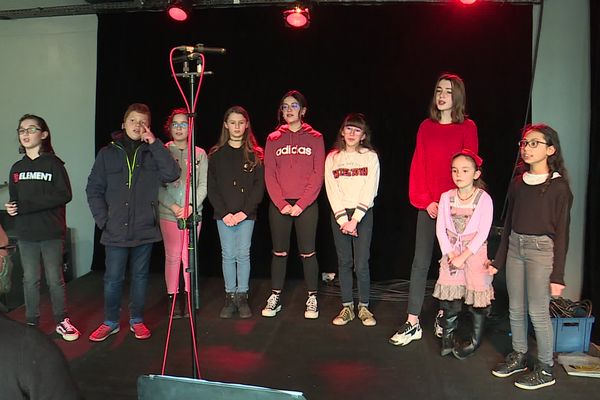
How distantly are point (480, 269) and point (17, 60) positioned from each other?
417 cm

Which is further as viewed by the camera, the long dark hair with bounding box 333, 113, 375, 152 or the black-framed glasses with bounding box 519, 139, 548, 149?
the long dark hair with bounding box 333, 113, 375, 152

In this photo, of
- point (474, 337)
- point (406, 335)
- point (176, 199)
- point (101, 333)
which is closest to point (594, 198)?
point (474, 337)

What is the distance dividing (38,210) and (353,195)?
180 centimetres

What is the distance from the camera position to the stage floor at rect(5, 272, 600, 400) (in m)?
2.69

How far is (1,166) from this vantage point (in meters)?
5.03

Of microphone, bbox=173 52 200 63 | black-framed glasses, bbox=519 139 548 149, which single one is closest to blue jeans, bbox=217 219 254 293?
microphone, bbox=173 52 200 63

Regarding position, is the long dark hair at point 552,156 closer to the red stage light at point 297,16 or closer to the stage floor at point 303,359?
the stage floor at point 303,359

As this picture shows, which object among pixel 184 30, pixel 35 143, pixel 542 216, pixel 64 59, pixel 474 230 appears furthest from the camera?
pixel 64 59

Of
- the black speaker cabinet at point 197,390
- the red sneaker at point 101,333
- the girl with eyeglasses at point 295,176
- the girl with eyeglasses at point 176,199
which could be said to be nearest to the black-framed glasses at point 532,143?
the girl with eyeglasses at point 295,176

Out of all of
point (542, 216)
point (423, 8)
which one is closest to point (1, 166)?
Result: point (423, 8)

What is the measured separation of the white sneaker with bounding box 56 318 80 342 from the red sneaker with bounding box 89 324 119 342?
0.32 feet

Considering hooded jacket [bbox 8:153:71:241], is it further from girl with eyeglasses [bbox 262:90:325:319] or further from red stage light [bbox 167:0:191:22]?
red stage light [bbox 167:0:191:22]

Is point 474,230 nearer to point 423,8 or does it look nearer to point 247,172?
point 247,172

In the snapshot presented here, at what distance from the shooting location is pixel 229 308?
3.70 m
